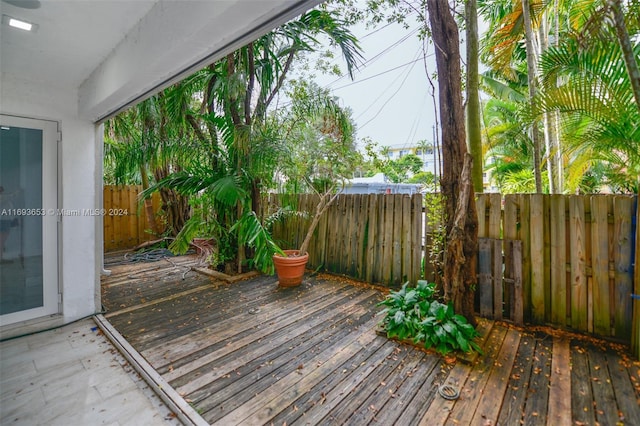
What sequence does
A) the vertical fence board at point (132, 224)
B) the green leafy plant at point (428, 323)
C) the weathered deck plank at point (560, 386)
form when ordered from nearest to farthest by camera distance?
the weathered deck plank at point (560, 386) < the green leafy plant at point (428, 323) < the vertical fence board at point (132, 224)

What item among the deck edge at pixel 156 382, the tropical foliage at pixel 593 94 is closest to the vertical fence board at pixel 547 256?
the tropical foliage at pixel 593 94

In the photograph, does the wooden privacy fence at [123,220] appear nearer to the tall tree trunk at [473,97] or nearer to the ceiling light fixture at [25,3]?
the ceiling light fixture at [25,3]

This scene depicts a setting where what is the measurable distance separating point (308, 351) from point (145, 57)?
247 centimetres

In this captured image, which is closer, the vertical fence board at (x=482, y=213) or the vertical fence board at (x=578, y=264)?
the vertical fence board at (x=578, y=264)

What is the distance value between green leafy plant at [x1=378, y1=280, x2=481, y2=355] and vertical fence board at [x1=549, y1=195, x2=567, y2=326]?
94cm

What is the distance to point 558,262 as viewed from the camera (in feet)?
8.63

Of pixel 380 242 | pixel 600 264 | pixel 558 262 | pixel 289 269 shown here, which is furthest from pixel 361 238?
pixel 600 264

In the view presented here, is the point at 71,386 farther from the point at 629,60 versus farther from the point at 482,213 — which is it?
the point at 629,60

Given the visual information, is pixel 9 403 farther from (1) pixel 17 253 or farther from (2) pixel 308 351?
(2) pixel 308 351

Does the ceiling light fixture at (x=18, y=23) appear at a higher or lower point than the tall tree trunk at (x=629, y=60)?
higher

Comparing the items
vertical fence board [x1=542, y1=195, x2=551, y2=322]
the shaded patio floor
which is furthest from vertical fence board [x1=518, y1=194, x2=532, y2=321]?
the shaded patio floor

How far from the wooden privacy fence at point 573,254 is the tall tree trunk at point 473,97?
825mm

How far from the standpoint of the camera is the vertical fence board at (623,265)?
91.8 inches

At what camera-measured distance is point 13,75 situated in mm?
2457
